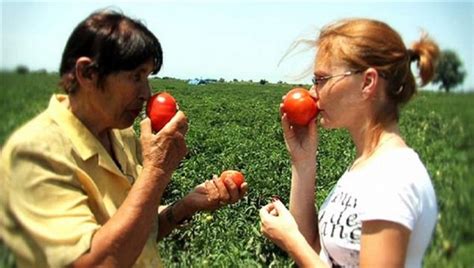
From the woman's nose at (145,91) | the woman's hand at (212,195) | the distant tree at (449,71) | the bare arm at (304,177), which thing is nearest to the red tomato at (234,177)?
the woman's hand at (212,195)

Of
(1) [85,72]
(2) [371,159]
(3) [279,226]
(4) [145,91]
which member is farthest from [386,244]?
(1) [85,72]

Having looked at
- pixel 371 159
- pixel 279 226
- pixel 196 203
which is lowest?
pixel 196 203

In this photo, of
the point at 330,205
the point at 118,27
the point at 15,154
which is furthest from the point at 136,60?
the point at 330,205

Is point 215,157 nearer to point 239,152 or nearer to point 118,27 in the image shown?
point 239,152

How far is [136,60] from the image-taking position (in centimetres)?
164

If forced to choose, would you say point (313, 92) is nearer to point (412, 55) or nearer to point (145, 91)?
point (412, 55)

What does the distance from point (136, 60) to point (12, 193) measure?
0.41m

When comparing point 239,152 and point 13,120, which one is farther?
point 239,152

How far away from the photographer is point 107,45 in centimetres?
161

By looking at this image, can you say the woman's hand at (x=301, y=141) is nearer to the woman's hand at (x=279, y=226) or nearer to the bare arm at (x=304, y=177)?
the bare arm at (x=304, y=177)

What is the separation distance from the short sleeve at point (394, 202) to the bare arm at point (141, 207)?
0.47 m

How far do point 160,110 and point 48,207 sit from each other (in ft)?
1.27

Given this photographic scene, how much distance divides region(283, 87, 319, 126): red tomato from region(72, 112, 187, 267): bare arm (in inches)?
12.8

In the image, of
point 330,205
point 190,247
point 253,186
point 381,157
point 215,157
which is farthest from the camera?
point 215,157
